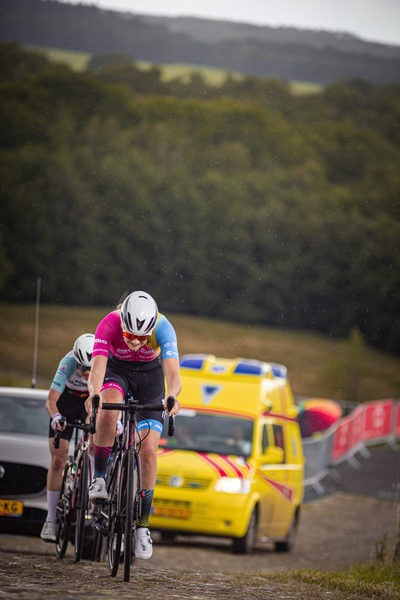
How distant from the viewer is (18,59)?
73.4m

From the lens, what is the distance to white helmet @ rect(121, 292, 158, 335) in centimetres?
604

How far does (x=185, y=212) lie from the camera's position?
63594 millimetres

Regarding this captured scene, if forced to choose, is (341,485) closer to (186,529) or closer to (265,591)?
(186,529)

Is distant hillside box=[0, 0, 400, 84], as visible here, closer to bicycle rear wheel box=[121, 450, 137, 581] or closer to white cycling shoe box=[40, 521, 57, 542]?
white cycling shoe box=[40, 521, 57, 542]

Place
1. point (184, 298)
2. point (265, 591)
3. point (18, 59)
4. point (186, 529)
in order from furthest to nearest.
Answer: point (18, 59)
point (184, 298)
point (186, 529)
point (265, 591)

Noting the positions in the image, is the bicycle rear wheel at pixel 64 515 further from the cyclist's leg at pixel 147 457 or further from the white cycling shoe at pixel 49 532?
the cyclist's leg at pixel 147 457

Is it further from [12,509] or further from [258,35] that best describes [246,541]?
[258,35]

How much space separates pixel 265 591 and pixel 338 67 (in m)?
95.1

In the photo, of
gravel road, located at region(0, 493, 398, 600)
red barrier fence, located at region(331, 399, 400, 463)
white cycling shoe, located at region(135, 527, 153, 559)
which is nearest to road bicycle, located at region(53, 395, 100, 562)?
gravel road, located at region(0, 493, 398, 600)

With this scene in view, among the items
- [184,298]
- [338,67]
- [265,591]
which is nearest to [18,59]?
[184,298]

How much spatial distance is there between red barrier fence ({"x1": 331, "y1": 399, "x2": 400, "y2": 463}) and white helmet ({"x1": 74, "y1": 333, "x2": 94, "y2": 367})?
14.9m

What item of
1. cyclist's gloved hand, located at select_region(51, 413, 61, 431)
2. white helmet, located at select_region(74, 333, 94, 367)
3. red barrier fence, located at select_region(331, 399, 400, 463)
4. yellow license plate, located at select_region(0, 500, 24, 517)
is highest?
white helmet, located at select_region(74, 333, 94, 367)

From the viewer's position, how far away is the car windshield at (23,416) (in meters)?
9.68

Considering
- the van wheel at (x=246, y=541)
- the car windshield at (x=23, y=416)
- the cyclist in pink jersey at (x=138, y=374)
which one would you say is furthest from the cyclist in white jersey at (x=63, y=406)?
the van wheel at (x=246, y=541)
